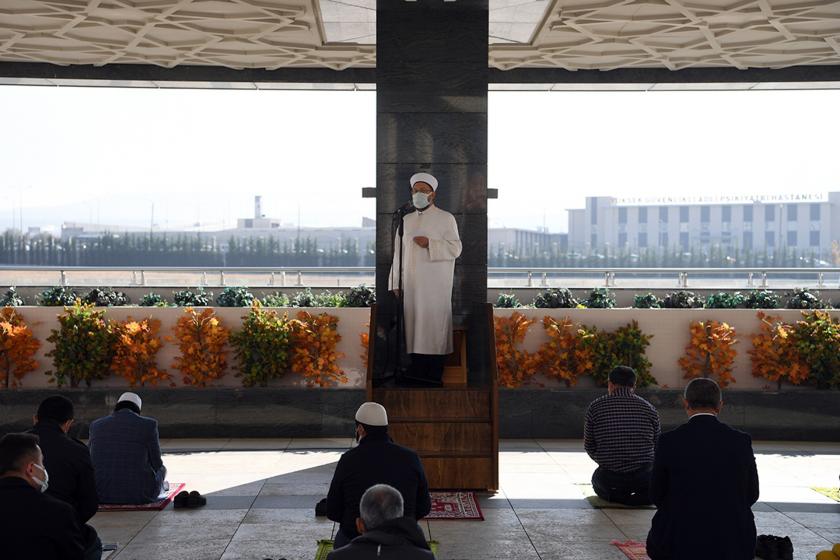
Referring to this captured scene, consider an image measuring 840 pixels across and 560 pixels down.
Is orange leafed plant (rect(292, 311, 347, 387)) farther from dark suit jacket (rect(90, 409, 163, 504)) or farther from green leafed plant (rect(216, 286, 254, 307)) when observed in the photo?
dark suit jacket (rect(90, 409, 163, 504))

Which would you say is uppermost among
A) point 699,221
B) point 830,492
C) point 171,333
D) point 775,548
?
point 699,221

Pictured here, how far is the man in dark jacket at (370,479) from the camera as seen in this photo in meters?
5.26

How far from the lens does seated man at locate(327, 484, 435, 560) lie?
394 centimetres

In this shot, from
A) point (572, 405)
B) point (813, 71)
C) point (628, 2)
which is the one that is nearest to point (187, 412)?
point (572, 405)

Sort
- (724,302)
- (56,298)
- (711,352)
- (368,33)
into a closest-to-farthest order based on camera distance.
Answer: (711,352) < (368,33) < (56,298) < (724,302)

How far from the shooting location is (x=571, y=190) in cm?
7419

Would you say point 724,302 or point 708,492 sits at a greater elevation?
point 724,302

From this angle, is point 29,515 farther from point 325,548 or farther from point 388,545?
point 325,548

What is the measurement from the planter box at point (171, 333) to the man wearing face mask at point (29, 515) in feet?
24.3

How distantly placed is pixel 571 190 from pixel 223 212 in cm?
2379

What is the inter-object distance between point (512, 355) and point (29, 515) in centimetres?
794

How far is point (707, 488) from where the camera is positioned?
16.5 ft

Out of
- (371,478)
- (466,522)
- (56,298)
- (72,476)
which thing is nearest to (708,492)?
(371,478)

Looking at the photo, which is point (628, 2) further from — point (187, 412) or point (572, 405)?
point (187, 412)
